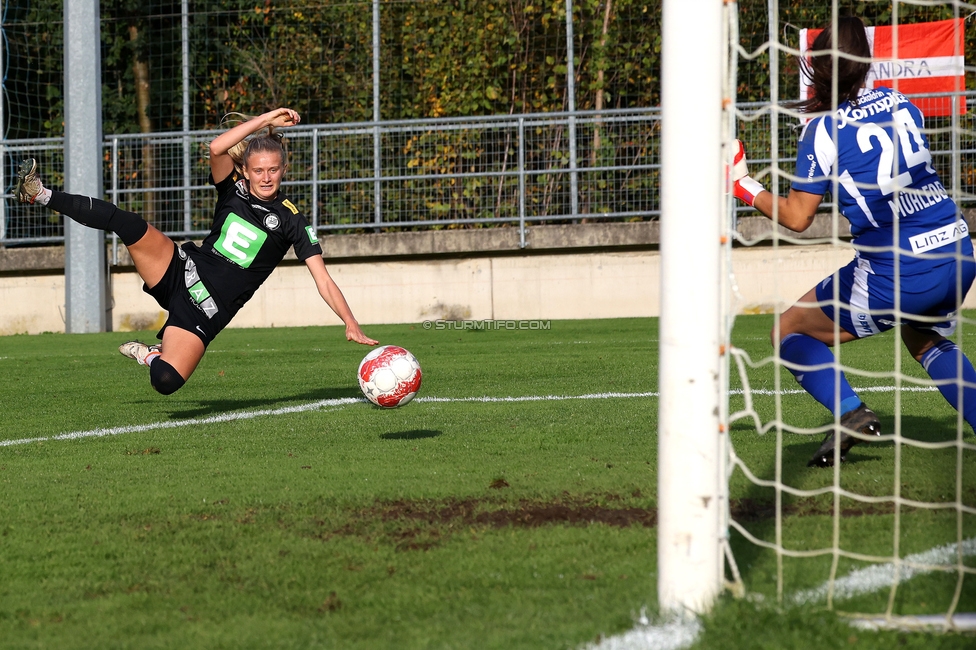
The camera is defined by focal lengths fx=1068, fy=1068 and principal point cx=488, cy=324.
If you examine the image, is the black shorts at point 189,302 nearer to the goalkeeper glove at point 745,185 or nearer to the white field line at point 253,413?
the white field line at point 253,413

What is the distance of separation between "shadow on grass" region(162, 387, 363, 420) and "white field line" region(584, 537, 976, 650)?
429cm

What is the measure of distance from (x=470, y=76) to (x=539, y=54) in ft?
3.37

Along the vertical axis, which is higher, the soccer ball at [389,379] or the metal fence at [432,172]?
the metal fence at [432,172]

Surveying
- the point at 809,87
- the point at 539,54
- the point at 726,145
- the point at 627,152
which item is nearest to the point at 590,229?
the point at 627,152

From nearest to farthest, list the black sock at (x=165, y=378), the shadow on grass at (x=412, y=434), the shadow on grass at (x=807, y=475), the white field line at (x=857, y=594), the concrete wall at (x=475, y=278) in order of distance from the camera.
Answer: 1. the white field line at (x=857, y=594)
2. the shadow on grass at (x=807, y=475)
3. the shadow on grass at (x=412, y=434)
4. the black sock at (x=165, y=378)
5. the concrete wall at (x=475, y=278)

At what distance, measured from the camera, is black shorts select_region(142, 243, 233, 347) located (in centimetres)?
A: 604

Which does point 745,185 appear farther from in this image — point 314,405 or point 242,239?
point 314,405

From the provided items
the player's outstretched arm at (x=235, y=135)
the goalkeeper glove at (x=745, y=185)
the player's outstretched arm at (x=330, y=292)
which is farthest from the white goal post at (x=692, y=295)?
the player's outstretched arm at (x=235, y=135)

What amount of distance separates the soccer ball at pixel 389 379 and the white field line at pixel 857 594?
280cm

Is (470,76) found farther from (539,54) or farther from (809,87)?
(809,87)

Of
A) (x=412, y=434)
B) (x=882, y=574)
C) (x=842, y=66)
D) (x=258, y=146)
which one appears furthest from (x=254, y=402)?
(x=882, y=574)

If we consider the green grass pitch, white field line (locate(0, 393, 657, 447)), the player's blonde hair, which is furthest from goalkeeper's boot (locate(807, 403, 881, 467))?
the player's blonde hair

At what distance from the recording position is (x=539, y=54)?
49.6ft

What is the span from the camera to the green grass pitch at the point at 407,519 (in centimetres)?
249
